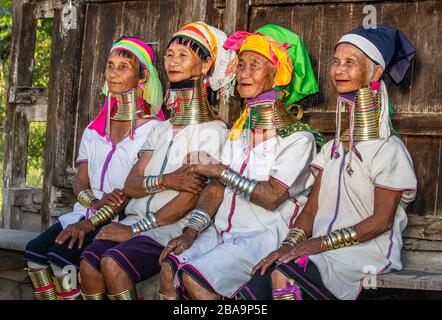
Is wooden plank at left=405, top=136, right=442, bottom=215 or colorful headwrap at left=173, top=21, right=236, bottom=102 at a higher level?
colorful headwrap at left=173, top=21, right=236, bottom=102

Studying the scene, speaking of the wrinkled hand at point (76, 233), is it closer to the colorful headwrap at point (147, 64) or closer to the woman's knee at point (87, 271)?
the woman's knee at point (87, 271)

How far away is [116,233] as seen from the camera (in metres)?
4.78

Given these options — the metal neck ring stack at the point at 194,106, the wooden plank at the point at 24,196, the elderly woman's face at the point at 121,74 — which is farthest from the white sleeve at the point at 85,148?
the wooden plank at the point at 24,196

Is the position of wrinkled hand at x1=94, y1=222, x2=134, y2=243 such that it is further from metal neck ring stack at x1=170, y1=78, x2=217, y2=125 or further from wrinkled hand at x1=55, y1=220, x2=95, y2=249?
metal neck ring stack at x1=170, y1=78, x2=217, y2=125

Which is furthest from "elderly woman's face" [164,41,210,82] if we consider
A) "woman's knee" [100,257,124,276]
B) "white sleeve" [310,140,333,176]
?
"woman's knee" [100,257,124,276]

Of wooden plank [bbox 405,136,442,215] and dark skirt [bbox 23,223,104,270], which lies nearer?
wooden plank [bbox 405,136,442,215]

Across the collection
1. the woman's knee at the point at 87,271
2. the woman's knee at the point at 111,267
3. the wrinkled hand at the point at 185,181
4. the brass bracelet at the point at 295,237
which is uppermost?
the wrinkled hand at the point at 185,181

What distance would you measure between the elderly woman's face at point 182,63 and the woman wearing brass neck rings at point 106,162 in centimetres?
47

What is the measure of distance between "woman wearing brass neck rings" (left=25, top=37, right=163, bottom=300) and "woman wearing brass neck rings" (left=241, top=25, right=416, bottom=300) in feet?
4.68

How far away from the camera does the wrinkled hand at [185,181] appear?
15.7 ft

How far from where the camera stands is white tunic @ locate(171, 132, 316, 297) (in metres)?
4.28

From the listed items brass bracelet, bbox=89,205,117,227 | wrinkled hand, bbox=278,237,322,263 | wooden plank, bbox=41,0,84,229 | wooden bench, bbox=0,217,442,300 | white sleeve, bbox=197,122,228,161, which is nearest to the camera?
wrinkled hand, bbox=278,237,322,263
